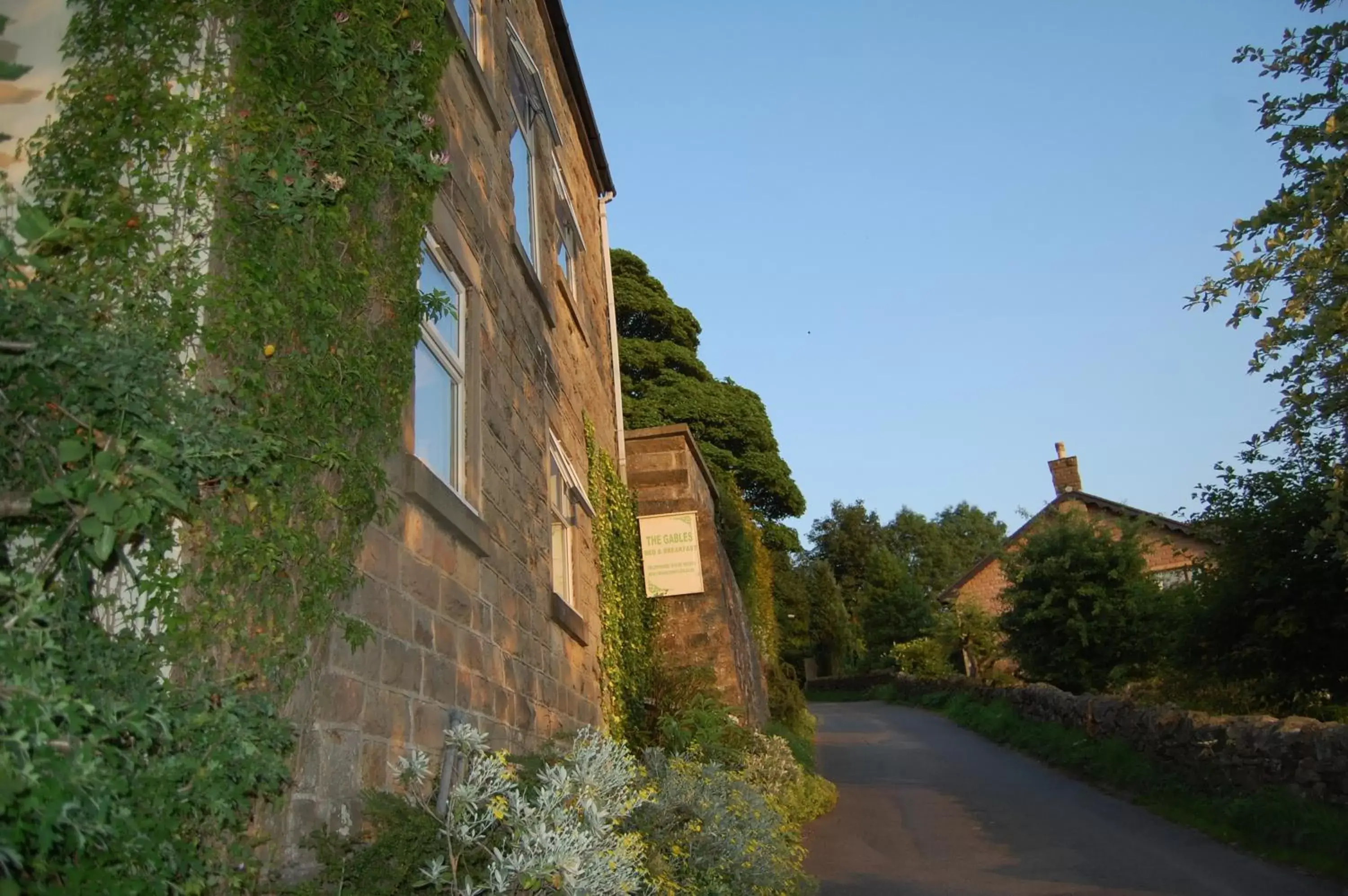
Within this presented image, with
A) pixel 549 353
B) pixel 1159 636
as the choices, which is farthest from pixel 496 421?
pixel 1159 636

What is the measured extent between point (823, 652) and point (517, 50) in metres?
47.3

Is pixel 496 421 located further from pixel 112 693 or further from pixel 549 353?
pixel 112 693

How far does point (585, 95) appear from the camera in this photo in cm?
1230

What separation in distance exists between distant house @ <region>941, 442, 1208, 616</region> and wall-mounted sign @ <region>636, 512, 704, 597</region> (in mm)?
11122

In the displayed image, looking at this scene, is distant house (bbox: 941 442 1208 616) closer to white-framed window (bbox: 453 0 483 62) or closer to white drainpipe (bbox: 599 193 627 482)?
white drainpipe (bbox: 599 193 627 482)

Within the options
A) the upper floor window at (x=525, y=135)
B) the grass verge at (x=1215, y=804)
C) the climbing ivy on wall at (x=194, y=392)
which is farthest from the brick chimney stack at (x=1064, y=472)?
the climbing ivy on wall at (x=194, y=392)

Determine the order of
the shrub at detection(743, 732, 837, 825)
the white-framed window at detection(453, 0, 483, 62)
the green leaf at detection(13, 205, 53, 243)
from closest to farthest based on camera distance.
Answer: the green leaf at detection(13, 205, 53, 243), the white-framed window at detection(453, 0, 483, 62), the shrub at detection(743, 732, 837, 825)

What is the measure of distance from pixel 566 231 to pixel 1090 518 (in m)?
15.6

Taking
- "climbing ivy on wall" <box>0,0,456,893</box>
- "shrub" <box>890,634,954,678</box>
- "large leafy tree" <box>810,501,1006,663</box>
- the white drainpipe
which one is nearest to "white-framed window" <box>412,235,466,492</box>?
"climbing ivy on wall" <box>0,0,456,893</box>

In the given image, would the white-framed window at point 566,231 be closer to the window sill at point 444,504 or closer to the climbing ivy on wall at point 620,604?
the climbing ivy on wall at point 620,604

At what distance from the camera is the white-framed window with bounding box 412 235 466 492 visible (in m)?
5.45

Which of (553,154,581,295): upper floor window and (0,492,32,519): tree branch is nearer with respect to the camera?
(0,492,32,519): tree branch

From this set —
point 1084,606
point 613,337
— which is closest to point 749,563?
point 613,337

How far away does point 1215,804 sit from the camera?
10.5 m
